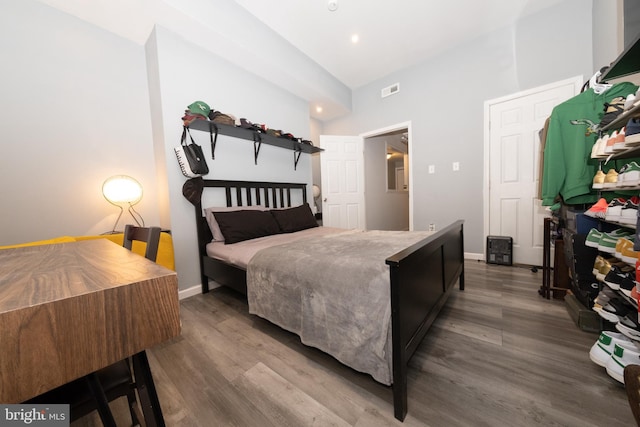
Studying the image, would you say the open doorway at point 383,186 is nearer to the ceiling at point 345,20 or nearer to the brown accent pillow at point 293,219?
the ceiling at point 345,20

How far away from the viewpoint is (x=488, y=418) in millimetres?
940

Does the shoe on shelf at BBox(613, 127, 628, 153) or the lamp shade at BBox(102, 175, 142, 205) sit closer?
the shoe on shelf at BBox(613, 127, 628, 153)

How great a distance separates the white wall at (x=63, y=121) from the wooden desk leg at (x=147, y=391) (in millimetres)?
2076

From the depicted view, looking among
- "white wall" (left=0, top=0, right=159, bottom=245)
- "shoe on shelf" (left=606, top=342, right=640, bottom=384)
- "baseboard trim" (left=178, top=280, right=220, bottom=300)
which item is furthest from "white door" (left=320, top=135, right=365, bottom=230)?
"shoe on shelf" (left=606, top=342, right=640, bottom=384)

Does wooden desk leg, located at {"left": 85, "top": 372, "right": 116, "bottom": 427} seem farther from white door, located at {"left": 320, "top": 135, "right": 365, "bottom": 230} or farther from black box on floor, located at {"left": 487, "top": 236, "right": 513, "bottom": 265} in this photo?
black box on floor, located at {"left": 487, "top": 236, "right": 513, "bottom": 265}

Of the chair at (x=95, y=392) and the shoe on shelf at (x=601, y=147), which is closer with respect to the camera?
the chair at (x=95, y=392)

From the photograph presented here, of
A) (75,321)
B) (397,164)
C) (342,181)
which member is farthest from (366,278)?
(397,164)

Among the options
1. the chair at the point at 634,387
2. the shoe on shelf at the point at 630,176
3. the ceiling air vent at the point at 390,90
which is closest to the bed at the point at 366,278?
the chair at the point at 634,387

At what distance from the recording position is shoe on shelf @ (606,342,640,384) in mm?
1007

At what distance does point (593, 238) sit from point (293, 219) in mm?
2421

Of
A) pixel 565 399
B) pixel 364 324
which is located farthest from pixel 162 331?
pixel 565 399

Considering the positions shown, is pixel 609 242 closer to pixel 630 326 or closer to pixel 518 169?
pixel 630 326

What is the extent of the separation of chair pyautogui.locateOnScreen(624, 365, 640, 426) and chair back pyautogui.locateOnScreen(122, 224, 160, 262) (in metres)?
1.59

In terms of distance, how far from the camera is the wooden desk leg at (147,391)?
0.72m
